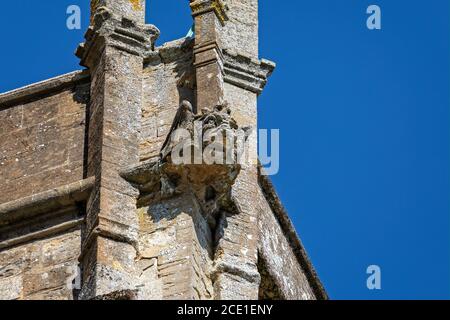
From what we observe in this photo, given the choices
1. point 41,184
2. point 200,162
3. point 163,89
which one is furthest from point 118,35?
point 200,162

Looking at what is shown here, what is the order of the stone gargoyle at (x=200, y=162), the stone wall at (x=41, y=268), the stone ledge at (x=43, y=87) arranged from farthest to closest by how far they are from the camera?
the stone ledge at (x=43, y=87) < the stone wall at (x=41, y=268) < the stone gargoyle at (x=200, y=162)

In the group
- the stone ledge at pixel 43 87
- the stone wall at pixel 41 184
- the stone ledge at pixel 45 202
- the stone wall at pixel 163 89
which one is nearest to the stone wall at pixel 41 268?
the stone wall at pixel 41 184

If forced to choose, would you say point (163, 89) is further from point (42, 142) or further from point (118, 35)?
point (42, 142)

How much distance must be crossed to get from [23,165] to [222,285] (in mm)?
2317

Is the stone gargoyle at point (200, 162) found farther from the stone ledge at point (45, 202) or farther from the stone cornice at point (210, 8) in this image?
the stone cornice at point (210, 8)

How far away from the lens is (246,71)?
23.0 meters

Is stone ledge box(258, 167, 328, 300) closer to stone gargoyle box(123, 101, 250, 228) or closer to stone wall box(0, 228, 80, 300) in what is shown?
stone gargoyle box(123, 101, 250, 228)

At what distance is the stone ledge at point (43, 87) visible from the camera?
23.4 meters

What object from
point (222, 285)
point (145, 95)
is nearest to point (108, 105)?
point (145, 95)

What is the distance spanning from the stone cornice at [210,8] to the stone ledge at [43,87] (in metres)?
0.98

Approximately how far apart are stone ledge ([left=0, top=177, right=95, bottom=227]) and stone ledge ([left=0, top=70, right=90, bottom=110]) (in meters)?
1.17

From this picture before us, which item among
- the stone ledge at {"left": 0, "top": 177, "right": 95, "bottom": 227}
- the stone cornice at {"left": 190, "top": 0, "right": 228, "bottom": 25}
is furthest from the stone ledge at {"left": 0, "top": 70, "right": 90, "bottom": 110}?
the stone ledge at {"left": 0, "top": 177, "right": 95, "bottom": 227}
